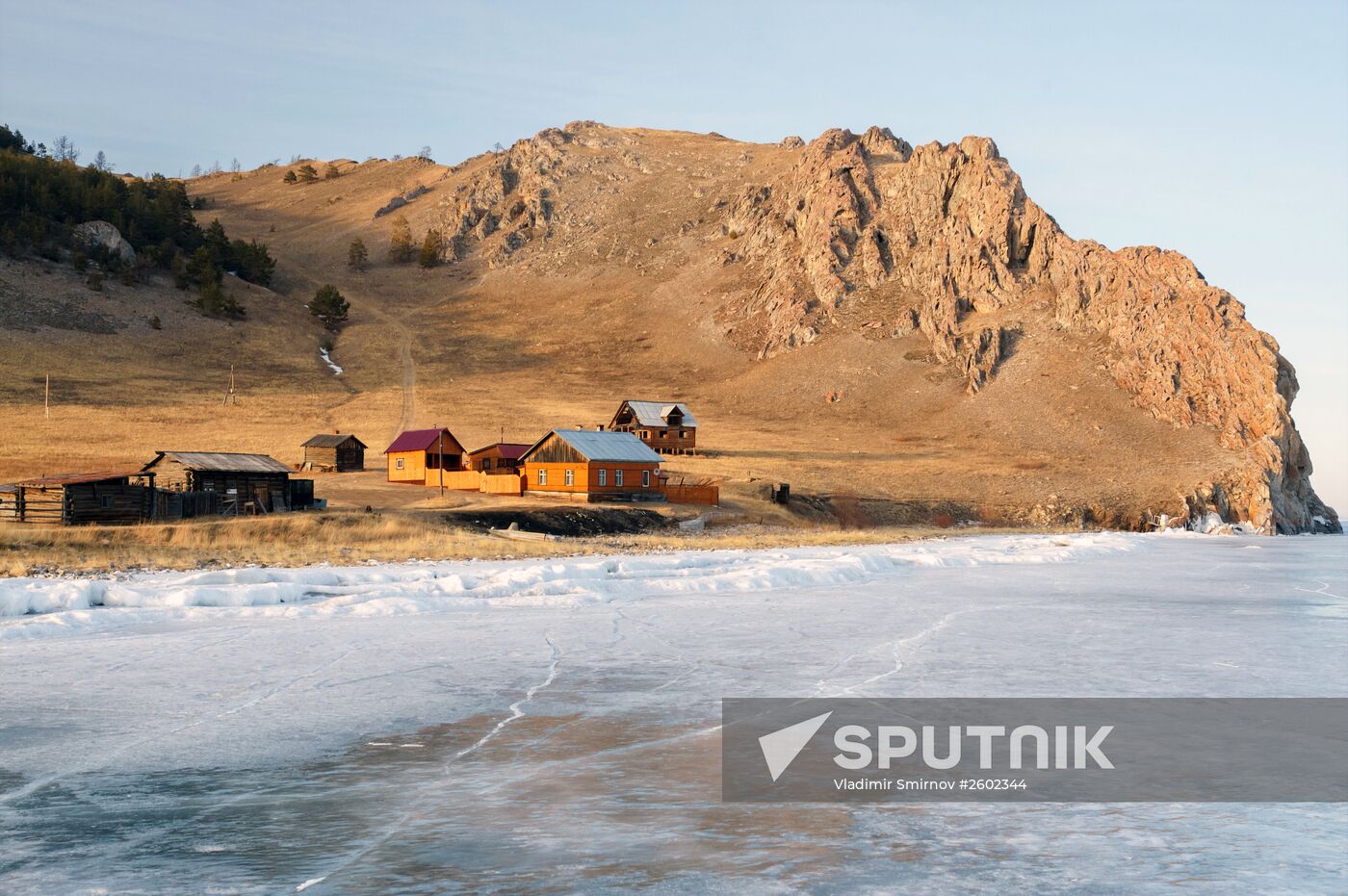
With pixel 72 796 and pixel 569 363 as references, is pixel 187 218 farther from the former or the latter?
pixel 72 796

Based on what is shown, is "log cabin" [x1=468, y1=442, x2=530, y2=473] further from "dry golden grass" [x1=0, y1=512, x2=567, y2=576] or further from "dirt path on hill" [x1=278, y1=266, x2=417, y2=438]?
"dry golden grass" [x1=0, y1=512, x2=567, y2=576]

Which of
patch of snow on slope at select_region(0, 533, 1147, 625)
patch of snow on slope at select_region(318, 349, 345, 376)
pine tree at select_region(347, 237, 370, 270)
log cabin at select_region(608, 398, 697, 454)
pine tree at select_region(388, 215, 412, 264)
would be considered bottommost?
patch of snow on slope at select_region(0, 533, 1147, 625)

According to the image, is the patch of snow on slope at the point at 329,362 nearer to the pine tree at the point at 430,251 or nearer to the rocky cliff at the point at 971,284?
the rocky cliff at the point at 971,284

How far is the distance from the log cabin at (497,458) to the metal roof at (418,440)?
1.51m

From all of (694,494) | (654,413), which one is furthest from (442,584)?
(654,413)

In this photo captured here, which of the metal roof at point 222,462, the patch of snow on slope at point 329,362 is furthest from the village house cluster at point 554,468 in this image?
the patch of snow on slope at point 329,362

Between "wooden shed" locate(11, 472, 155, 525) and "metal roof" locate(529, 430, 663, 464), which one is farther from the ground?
"metal roof" locate(529, 430, 663, 464)

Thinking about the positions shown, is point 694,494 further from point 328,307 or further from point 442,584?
point 328,307

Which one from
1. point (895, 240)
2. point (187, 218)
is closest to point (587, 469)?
point (895, 240)

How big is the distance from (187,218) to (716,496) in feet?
369

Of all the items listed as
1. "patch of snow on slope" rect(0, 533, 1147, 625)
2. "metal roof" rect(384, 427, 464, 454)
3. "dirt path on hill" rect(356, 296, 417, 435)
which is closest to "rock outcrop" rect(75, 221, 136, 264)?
"dirt path on hill" rect(356, 296, 417, 435)

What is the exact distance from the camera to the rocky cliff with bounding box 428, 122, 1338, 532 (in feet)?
321

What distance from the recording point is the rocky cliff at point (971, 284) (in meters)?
97.8

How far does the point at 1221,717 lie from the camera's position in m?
13.9
